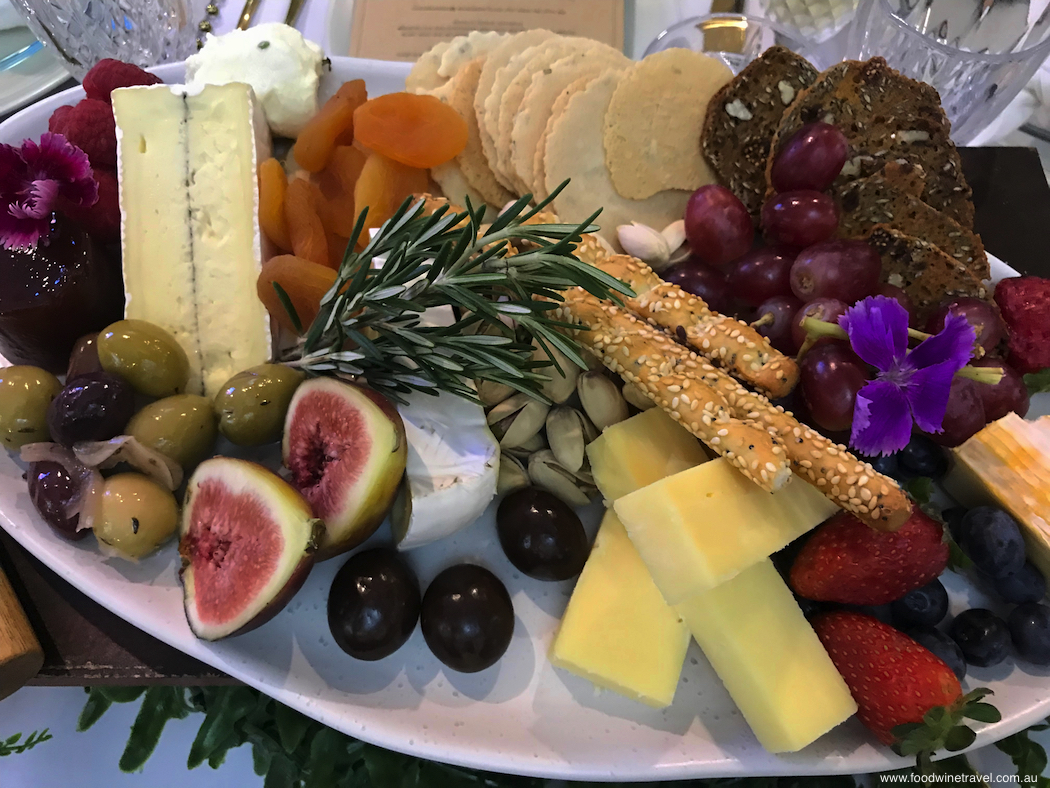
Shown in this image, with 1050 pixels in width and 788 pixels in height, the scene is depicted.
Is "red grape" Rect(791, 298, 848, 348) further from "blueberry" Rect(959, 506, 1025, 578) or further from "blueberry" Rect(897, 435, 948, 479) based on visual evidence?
"blueberry" Rect(959, 506, 1025, 578)

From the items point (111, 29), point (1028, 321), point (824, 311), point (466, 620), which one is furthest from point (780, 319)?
point (111, 29)

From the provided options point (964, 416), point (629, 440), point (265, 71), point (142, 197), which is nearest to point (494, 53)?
point (265, 71)

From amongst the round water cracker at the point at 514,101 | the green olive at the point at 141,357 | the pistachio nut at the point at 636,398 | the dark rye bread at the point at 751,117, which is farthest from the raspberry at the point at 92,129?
the dark rye bread at the point at 751,117

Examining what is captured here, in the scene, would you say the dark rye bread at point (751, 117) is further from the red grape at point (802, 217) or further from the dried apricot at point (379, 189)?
the dried apricot at point (379, 189)

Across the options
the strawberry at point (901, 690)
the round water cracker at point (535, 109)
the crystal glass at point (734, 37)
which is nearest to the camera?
the strawberry at point (901, 690)

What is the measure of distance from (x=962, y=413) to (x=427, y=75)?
4.22 ft

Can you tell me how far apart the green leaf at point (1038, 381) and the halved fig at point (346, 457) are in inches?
48.3

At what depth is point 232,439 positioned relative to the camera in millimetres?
1032

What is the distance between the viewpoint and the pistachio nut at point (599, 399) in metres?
1.10

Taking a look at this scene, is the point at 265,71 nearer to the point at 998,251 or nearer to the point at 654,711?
the point at 654,711

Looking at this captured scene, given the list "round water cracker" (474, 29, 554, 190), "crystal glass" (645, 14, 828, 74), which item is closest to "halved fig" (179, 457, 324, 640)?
"round water cracker" (474, 29, 554, 190)

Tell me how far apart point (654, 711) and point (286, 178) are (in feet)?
3.94

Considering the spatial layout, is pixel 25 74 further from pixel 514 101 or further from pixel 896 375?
pixel 896 375

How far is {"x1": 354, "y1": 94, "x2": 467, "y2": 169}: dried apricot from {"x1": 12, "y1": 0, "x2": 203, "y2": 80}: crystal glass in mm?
896
